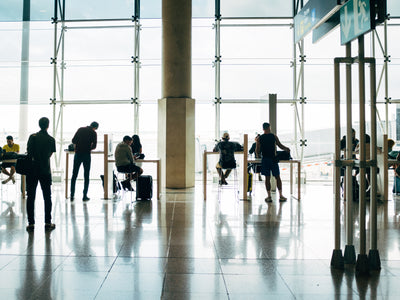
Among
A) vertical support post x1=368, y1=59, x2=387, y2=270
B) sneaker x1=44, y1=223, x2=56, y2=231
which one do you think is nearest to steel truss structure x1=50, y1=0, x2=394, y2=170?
sneaker x1=44, y1=223, x2=56, y2=231

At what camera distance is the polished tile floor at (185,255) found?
Answer: 2.74m

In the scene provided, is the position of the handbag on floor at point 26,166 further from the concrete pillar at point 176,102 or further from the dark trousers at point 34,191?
the concrete pillar at point 176,102

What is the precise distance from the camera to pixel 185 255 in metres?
3.59

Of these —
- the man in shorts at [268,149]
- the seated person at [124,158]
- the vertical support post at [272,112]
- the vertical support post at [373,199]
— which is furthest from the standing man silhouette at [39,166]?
the vertical support post at [272,112]

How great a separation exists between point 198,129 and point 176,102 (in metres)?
1.86

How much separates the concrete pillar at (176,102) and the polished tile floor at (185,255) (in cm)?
288

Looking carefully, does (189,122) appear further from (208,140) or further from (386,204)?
(386,204)

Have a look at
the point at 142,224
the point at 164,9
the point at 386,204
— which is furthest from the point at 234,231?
the point at 164,9

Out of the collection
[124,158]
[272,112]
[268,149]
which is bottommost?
[124,158]

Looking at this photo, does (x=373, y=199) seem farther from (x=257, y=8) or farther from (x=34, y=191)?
(x=257, y=8)

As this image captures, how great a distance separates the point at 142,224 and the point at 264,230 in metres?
1.45

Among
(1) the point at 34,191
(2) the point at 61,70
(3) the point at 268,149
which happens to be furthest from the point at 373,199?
(2) the point at 61,70

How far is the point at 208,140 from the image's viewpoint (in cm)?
1092

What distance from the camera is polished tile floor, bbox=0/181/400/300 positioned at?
2.74 m
